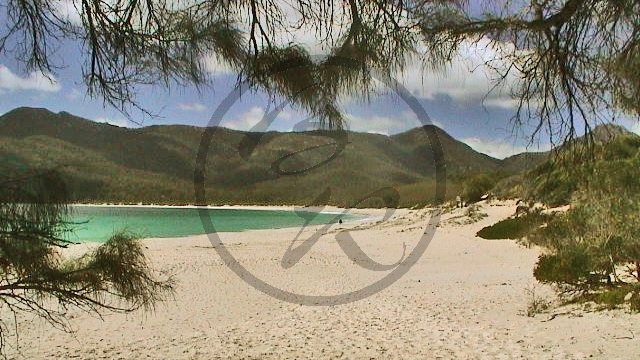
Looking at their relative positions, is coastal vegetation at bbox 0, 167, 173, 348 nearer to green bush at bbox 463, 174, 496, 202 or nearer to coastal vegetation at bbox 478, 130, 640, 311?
coastal vegetation at bbox 478, 130, 640, 311

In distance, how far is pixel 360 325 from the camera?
302 inches

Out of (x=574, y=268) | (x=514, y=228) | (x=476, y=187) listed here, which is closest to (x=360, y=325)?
(x=574, y=268)

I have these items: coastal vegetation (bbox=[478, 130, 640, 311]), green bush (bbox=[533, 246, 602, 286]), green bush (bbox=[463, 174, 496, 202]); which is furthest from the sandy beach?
green bush (bbox=[463, 174, 496, 202])

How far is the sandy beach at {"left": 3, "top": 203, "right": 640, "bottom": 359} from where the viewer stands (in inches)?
231

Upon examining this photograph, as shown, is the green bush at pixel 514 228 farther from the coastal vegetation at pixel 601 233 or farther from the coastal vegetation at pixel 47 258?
the coastal vegetation at pixel 47 258

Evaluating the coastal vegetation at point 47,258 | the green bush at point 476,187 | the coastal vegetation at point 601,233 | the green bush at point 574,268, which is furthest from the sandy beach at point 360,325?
the green bush at point 476,187

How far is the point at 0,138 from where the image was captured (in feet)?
A: 7.18

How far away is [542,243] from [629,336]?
897cm

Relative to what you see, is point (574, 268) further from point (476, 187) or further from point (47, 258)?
point (476, 187)

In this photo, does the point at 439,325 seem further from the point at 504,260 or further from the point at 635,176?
the point at 504,260

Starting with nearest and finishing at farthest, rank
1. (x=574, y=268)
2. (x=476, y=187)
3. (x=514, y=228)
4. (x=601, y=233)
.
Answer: (x=601, y=233)
(x=574, y=268)
(x=514, y=228)
(x=476, y=187)

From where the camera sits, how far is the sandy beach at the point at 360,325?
5.87 meters

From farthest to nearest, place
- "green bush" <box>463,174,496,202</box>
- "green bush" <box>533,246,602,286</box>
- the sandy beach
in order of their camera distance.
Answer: "green bush" <box>463,174,496,202</box> → "green bush" <box>533,246,602,286</box> → the sandy beach

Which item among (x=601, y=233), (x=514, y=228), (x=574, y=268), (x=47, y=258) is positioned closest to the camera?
(x=47, y=258)
